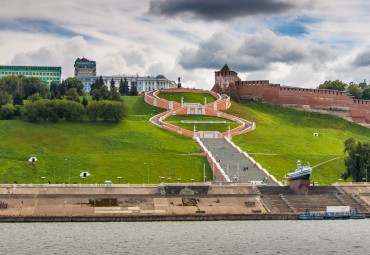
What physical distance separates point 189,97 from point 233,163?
54215mm

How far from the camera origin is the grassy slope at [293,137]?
99562 mm

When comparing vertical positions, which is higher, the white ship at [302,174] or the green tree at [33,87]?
the green tree at [33,87]

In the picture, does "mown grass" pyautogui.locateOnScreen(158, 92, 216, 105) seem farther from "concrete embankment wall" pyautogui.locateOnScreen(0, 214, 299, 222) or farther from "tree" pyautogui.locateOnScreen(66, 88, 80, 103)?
"concrete embankment wall" pyautogui.locateOnScreen(0, 214, 299, 222)

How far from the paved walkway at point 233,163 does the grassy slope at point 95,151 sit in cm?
309

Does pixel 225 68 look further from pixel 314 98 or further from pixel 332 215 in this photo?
pixel 332 215

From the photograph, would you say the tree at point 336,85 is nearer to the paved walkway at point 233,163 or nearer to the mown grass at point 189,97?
the mown grass at point 189,97

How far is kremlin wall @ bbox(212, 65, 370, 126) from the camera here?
152 metres

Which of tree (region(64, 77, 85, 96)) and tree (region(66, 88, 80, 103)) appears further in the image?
tree (region(64, 77, 85, 96))

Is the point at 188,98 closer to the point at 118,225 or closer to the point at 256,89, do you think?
the point at 256,89

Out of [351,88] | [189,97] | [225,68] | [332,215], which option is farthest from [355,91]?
[332,215]

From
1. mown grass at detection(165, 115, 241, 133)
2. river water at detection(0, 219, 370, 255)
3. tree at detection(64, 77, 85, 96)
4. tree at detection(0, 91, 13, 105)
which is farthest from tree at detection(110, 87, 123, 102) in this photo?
river water at detection(0, 219, 370, 255)

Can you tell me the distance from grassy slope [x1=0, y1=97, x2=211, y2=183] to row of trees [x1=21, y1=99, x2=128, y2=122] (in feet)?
6.22

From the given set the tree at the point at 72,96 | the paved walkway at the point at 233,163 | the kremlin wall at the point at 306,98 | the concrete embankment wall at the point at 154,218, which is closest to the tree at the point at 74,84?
the tree at the point at 72,96

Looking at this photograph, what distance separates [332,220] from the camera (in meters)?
73.8
